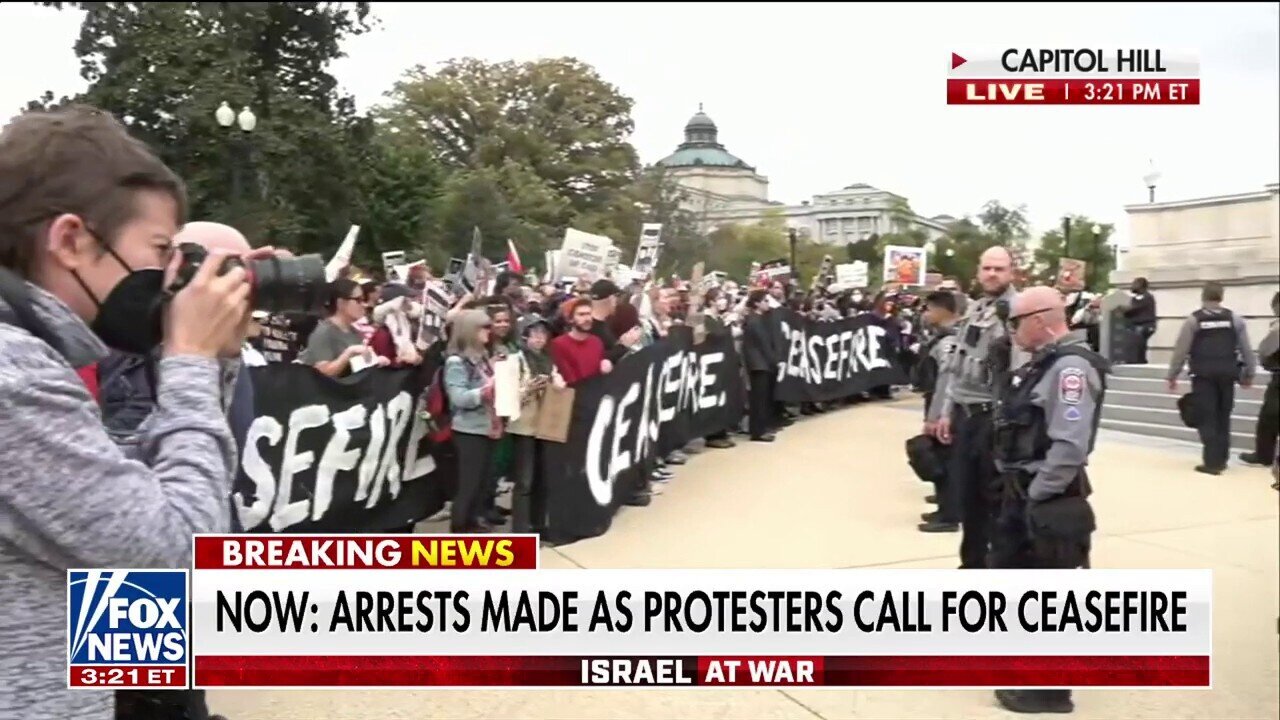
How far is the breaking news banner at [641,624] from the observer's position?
4.26 feet

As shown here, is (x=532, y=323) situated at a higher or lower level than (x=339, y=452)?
higher

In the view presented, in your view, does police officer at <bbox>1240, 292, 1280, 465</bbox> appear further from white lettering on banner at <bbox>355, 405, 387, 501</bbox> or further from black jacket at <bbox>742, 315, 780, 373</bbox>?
white lettering on banner at <bbox>355, 405, 387, 501</bbox>

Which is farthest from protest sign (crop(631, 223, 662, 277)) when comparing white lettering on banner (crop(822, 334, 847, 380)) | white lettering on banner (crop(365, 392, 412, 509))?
white lettering on banner (crop(365, 392, 412, 509))

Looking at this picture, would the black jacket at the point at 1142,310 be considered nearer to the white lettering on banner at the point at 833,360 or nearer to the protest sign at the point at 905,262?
the protest sign at the point at 905,262

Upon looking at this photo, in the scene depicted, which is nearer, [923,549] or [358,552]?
[358,552]

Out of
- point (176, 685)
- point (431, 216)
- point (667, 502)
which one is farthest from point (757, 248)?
point (667, 502)

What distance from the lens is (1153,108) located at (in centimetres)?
137

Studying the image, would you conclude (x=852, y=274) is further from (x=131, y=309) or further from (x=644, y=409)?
(x=644, y=409)

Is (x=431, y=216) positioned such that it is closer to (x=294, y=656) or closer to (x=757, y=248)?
(x=757, y=248)

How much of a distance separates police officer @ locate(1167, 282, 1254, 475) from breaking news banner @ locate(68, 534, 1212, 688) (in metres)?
0.32

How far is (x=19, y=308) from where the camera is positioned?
31.4 inches

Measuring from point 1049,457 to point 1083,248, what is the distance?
2.81 feet

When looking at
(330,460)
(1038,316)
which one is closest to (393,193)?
(1038,316)

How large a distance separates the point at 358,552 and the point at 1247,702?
199 centimetres
